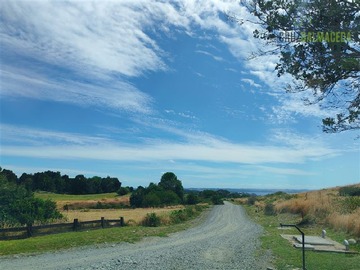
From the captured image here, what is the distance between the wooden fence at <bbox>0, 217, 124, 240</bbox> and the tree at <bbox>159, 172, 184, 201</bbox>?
208 ft

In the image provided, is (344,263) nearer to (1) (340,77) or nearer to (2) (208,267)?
(2) (208,267)

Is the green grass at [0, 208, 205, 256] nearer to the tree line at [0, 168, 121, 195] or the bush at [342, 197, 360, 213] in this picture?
the bush at [342, 197, 360, 213]

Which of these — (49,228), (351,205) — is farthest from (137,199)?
(49,228)

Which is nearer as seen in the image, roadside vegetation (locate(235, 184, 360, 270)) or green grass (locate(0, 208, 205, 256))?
roadside vegetation (locate(235, 184, 360, 270))

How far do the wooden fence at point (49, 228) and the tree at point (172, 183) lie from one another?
2500 inches

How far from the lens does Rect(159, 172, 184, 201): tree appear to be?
90875mm

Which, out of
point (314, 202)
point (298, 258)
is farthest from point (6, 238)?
point (314, 202)

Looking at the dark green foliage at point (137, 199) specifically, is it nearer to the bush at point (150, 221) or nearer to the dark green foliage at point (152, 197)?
the dark green foliage at point (152, 197)

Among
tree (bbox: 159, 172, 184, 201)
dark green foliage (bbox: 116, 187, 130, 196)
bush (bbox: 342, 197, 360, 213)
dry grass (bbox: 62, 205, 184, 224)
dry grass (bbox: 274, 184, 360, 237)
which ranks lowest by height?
dry grass (bbox: 62, 205, 184, 224)

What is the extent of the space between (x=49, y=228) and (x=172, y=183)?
7165 centimetres

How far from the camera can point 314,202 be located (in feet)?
105

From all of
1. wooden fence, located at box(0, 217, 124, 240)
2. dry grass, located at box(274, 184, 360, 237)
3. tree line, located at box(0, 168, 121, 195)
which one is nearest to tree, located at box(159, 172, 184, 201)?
tree line, located at box(0, 168, 121, 195)

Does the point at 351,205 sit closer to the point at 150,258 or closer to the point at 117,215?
the point at 150,258

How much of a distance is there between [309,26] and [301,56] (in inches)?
24.8
